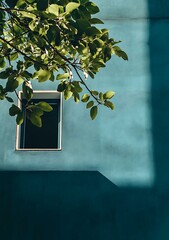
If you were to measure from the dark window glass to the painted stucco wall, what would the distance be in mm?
208

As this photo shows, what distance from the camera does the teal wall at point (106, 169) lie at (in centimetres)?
841

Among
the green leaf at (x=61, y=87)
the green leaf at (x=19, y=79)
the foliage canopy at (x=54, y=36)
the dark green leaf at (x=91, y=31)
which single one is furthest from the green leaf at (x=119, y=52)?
the green leaf at (x=19, y=79)

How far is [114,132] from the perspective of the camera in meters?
8.93

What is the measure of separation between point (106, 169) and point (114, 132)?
70 cm

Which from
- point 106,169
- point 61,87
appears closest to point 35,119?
point 61,87

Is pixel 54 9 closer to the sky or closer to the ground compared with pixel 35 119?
closer to the sky

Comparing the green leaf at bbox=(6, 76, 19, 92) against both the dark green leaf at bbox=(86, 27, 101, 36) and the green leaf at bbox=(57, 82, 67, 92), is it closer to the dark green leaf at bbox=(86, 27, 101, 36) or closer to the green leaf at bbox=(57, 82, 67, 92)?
the green leaf at bbox=(57, 82, 67, 92)

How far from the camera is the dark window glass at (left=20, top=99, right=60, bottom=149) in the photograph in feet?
29.8

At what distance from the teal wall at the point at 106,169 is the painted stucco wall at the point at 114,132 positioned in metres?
0.02

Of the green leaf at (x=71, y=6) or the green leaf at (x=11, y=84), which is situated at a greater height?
the green leaf at (x=71, y=6)

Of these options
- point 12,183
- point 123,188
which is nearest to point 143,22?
point 123,188

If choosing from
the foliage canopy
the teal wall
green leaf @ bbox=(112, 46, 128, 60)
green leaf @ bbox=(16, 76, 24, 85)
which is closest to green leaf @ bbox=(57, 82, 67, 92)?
the foliage canopy

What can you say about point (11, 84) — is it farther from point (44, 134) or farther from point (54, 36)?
point (44, 134)

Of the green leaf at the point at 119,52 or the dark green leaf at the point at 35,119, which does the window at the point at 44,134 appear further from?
the dark green leaf at the point at 35,119
